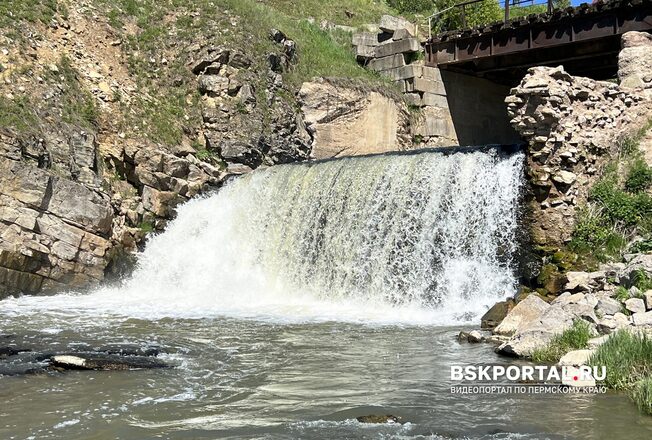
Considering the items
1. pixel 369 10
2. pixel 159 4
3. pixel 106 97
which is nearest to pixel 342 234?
pixel 106 97

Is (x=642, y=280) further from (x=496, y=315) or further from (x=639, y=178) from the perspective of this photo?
(x=639, y=178)

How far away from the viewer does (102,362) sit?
31.9 feet

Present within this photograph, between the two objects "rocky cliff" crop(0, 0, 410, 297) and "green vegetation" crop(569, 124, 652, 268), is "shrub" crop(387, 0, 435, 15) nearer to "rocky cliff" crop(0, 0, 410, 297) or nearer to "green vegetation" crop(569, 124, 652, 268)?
"rocky cliff" crop(0, 0, 410, 297)

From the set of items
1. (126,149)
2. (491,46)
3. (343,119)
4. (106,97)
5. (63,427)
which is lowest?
(63,427)

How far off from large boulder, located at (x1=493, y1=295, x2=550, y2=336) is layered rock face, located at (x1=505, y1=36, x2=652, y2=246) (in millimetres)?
3467

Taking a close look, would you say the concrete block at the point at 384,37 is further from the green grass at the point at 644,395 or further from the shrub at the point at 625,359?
the green grass at the point at 644,395

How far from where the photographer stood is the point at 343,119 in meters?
28.8

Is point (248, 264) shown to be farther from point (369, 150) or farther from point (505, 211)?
point (369, 150)

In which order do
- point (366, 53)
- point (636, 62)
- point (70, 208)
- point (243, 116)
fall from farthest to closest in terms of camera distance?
point (366, 53) < point (243, 116) < point (70, 208) < point (636, 62)

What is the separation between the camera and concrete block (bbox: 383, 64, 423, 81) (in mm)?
30438

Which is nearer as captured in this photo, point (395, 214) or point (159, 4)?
point (395, 214)

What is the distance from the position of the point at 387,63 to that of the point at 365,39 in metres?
1.97

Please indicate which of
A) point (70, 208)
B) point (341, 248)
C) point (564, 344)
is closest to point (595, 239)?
point (564, 344)

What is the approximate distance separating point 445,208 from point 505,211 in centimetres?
150
